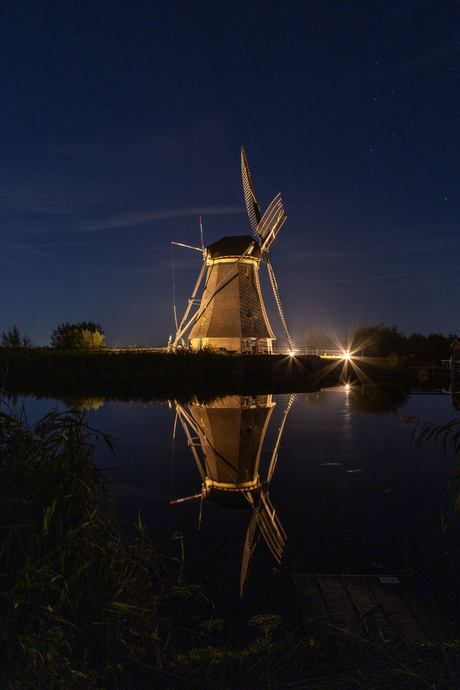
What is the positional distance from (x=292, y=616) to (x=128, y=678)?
1.23 meters

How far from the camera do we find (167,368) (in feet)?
80.4

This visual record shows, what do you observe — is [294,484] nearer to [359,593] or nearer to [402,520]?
[402,520]

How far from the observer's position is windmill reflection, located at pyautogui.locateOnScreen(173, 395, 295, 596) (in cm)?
447

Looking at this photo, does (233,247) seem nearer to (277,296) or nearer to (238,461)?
(277,296)

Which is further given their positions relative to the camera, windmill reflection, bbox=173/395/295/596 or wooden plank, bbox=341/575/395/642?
windmill reflection, bbox=173/395/295/596

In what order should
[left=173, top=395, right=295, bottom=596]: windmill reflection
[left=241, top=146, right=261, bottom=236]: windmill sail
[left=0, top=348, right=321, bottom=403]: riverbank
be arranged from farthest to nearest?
[left=241, top=146, right=261, bottom=236]: windmill sail
[left=0, top=348, right=321, bottom=403]: riverbank
[left=173, top=395, right=295, bottom=596]: windmill reflection

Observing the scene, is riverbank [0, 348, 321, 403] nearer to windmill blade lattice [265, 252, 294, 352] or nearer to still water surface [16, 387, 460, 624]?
windmill blade lattice [265, 252, 294, 352]

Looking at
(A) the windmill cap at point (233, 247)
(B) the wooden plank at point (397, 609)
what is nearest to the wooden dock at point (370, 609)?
(B) the wooden plank at point (397, 609)

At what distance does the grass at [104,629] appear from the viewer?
2.04 metres

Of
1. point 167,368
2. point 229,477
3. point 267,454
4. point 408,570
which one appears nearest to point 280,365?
point 167,368

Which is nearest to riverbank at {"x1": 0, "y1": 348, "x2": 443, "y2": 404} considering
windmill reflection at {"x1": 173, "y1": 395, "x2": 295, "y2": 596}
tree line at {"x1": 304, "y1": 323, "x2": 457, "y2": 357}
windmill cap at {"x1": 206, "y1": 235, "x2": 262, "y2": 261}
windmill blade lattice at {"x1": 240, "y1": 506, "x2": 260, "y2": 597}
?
windmill cap at {"x1": 206, "y1": 235, "x2": 262, "y2": 261}

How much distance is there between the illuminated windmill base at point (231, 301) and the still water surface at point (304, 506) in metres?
16.0

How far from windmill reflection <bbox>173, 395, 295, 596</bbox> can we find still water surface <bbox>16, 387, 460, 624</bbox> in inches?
3.2

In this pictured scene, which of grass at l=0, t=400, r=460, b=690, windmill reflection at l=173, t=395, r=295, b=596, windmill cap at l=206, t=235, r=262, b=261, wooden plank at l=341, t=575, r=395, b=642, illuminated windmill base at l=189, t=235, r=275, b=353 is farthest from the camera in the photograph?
windmill cap at l=206, t=235, r=262, b=261
